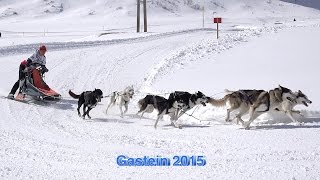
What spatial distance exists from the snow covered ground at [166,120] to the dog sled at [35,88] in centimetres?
34

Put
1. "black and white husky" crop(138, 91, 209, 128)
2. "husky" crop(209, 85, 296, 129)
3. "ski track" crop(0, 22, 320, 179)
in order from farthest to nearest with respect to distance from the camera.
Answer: "black and white husky" crop(138, 91, 209, 128) < "husky" crop(209, 85, 296, 129) < "ski track" crop(0, 22, 320, 179)

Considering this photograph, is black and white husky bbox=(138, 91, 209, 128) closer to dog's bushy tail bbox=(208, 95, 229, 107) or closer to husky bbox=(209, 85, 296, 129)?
dog's bushy tail bbox=(208, 95, 229, 107)

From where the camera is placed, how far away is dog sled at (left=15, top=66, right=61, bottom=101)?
1188 cm

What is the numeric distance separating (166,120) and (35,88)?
12.9 ft

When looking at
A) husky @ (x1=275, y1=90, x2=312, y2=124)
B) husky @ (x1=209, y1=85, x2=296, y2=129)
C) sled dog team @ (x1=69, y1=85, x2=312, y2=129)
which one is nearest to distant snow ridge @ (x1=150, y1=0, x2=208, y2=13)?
sled dog team @ (x1=69, y1=85, x2=312, y2=129)

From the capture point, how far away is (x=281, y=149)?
23.1ft

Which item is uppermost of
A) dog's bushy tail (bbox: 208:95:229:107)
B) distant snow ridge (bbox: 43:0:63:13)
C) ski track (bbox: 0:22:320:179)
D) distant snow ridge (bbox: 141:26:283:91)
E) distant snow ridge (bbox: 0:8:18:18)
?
distant snow ridge (bbox: 43:0:63:13)

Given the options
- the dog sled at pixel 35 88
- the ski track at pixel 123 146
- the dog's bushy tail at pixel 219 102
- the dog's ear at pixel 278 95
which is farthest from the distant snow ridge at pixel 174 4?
the dog's ear at pixel 278 95

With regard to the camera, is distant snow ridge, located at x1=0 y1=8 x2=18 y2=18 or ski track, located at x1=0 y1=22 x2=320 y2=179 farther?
distant snow ridge, located at x1=0 y1=8 x2=18 y2=18

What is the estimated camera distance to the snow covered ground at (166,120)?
6117 millimetres

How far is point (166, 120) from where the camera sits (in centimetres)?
1052

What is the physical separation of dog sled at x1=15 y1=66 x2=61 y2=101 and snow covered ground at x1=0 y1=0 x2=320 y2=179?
341mm

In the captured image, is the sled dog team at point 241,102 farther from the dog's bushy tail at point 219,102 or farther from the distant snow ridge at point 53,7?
the distant snow ridge at point 53,7

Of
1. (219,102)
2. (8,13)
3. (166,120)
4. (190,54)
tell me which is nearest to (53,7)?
(8,13)
